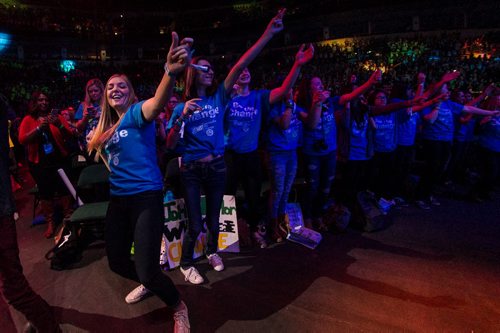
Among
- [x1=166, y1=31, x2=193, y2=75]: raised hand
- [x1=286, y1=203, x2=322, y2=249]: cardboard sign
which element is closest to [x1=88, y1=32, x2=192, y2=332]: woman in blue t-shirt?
[x1=166, y1=31, x2=193, y2=75]: raised hand

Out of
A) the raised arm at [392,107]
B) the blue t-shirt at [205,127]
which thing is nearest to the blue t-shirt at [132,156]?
the blue t-shirt at [205,127]

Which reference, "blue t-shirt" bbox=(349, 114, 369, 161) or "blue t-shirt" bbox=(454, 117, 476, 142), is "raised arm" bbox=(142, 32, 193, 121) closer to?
"blue t-shirt" bbox=(349, 114, 369, 161)

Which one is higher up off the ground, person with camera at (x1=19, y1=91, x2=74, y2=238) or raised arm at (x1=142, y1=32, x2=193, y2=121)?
raised arm at (x1=142, y1=32, x2=193, y2=121)

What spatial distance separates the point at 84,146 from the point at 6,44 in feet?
134

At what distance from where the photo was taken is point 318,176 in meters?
4.41

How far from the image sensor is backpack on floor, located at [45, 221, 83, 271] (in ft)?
12.5

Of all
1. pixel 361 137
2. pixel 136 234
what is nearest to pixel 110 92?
pixel 136 234

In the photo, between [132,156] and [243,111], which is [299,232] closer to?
[243,111]

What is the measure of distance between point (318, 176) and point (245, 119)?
1340 mm

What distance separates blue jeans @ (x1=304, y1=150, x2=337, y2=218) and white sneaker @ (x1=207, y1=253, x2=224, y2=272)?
1529 mm

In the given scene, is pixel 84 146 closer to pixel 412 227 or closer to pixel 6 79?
pixel 412 227

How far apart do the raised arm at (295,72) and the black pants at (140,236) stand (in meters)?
1.81

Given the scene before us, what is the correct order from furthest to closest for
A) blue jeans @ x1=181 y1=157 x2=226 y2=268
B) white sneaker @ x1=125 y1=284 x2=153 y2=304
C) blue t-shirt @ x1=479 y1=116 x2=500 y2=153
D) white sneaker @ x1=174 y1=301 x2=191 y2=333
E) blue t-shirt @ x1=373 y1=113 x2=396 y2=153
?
blue t-shirt @ x1=479 y1=116 x2=500 y2=153
blue t-shirt @ x1=373 y1=113 x2=396 y2=153
blue jeans @ x1=181 y1=157 x2=226 y2=268
white sneaker @ x1=125 y1=284 x2=153 y2=304
white sneaker @ x1=174 y1=301 x2=191 y2=333

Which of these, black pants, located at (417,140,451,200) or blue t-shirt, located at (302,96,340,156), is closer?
blue t-shirt, located at (302,96,340,156)
